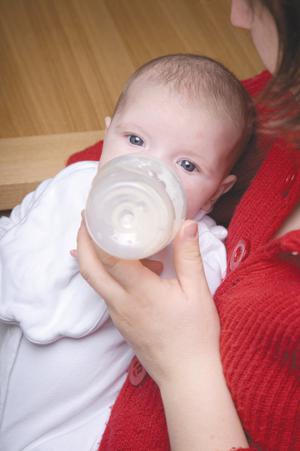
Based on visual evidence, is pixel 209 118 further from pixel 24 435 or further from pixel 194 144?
pixel 24 435

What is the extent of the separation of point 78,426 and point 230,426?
0.30m

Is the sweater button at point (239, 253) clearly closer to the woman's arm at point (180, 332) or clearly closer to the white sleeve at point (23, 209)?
the woman's arm at point (180, 332)

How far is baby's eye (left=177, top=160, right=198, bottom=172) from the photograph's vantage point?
1003mm

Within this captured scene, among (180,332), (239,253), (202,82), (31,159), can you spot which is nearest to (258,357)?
(180,332)

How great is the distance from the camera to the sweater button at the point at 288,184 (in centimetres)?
96

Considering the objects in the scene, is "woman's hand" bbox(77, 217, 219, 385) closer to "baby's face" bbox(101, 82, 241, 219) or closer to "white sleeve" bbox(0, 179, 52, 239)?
"baby's face" bbox(101, 82, 241, 219)

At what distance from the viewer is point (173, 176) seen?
744 mm

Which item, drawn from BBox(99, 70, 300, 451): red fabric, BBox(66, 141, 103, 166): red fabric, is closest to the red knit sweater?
BBox(99, 70, 300, 451): red fabric

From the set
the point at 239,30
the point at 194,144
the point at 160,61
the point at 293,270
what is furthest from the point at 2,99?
the point at 293,270

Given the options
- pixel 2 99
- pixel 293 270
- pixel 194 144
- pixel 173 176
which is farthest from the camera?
pixel 2 99

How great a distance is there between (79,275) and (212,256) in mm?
248

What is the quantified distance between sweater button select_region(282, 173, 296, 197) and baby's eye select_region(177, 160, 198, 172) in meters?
0.16

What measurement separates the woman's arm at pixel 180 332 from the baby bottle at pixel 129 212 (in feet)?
0.26

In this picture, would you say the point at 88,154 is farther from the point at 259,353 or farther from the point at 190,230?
the point at 259,353
